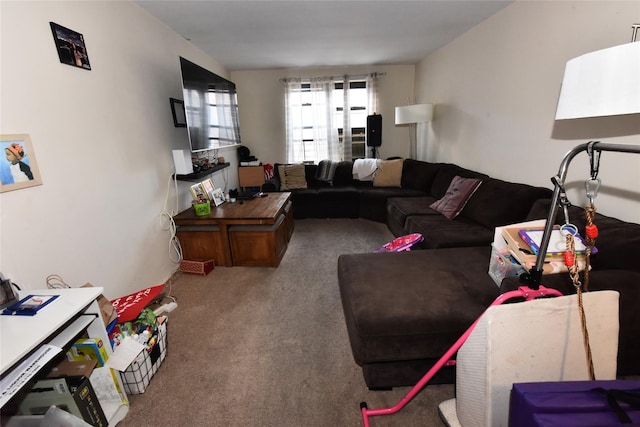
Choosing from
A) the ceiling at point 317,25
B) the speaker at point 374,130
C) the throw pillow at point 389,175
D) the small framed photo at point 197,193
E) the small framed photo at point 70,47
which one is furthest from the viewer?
the speaker at point 374,130

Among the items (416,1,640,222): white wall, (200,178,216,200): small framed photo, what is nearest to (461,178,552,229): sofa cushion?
(416,1,640,222): white wall

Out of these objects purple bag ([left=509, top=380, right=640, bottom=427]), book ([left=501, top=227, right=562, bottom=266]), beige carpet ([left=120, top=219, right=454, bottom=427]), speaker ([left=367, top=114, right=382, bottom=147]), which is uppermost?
speaker ([left=367, top=114, right=382, bottom=147])

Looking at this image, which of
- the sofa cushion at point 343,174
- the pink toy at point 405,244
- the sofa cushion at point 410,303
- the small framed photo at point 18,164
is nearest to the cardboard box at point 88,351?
the small framed photo at point 18,164

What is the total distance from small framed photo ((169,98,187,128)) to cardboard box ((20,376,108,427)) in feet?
7.53

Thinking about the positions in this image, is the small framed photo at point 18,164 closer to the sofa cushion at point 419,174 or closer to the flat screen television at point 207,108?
the flat screen television at point 207,108

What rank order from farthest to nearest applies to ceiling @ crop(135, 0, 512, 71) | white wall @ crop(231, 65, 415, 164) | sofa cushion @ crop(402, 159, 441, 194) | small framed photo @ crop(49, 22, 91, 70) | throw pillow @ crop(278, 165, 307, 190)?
white wall @ crop(231, 65, 415, 164) → throw pillow @ crop(278, 165, 307, 190) → sofa cushion @ crop(402, 159, 441, 194) → ceiling @ crop(135, 0, 512, 71) → small framed photo @ crop(49, 22, 91, 70)

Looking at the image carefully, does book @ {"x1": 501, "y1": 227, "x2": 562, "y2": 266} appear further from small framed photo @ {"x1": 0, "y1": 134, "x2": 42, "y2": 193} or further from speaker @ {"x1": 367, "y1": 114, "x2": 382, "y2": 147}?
speaker @ {"x1": 367, "y1": 114, "x2": 382, "y2": 147}

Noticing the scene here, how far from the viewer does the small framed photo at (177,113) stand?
283 centimetres

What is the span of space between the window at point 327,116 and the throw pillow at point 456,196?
2370 mm

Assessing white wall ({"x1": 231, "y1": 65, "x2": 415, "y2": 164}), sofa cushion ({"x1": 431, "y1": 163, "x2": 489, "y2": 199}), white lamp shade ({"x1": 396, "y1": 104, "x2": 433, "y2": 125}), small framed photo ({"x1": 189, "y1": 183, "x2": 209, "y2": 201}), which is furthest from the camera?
white wall ({"x1": 231, "y1": 65, "x2": 415, "y2": 164})

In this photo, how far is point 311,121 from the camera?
16.8 feet

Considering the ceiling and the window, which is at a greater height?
the ceiling

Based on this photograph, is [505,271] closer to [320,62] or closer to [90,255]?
[90,255]

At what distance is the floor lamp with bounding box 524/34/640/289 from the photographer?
0.92 meters
